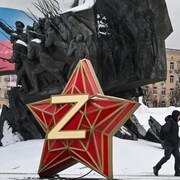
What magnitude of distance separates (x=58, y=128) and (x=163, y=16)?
30.7 ft

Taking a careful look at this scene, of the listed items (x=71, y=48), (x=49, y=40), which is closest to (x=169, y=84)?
(x=49, y=40)

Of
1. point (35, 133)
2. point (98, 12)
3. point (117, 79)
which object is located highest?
point (98, 12)

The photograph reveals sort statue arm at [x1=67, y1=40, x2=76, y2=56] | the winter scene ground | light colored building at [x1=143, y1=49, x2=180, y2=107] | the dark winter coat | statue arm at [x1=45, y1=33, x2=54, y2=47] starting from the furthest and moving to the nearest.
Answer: light colored building at [x1=143, y1=49, x2=180, y2=107] < statue arm at [x1=45, y1=33, x2=54, y2=47] < statue arm at [x1=67, y1=40, x2=76, y2=56] < the winter scene ground < the dark winter coat

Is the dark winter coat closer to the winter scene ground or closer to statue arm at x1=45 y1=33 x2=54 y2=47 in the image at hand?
the winter scene ground

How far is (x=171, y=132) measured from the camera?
10383 mm

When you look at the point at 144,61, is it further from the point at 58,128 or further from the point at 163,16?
the point at 58,128

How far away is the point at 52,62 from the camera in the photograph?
1612 cm

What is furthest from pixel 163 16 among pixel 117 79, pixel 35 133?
pixel 35 133

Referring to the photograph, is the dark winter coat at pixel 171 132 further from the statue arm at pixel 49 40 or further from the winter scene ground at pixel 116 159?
the statue arm at pixel 49 40

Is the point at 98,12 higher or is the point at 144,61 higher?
the point at 98,12

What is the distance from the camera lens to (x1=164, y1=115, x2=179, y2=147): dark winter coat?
33.9 ft

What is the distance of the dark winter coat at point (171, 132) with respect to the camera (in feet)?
33.9

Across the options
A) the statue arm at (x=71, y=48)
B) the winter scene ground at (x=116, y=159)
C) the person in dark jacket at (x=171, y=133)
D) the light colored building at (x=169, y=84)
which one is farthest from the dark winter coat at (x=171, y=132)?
the light colored building at (x=169, y=84)

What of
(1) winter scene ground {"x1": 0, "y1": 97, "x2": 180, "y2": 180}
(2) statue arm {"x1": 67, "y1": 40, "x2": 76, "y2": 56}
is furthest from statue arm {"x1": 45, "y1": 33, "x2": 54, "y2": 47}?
(1) winter scene ground {"x1": 0, "y1": 97, "x2": 180, "y2": 180}
